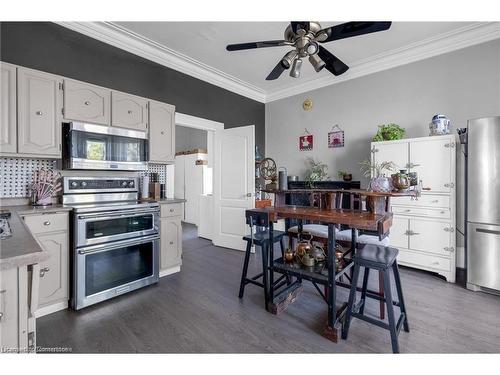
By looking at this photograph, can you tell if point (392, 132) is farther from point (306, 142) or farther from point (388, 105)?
point (306, 142)

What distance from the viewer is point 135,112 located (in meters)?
2.84

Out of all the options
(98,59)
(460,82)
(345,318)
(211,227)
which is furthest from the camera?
(211,227)

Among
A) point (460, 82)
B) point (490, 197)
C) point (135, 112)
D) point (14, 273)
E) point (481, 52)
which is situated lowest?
point (14, 273)

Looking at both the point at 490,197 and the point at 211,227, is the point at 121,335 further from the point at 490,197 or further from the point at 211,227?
the point at 490,197

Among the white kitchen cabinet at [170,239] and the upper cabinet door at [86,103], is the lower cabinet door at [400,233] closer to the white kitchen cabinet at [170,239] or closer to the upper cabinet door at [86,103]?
the white kitchen cabinet at [170,239]

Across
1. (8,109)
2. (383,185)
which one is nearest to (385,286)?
(383,185)

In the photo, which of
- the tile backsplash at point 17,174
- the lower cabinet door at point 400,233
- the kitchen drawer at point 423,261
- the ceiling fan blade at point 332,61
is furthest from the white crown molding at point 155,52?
the kitchen drawer at point 423,261

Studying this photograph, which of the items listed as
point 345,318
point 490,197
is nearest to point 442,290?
point 490,197

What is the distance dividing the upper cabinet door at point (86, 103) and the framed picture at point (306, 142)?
10.7 feet

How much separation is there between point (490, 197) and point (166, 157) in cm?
371

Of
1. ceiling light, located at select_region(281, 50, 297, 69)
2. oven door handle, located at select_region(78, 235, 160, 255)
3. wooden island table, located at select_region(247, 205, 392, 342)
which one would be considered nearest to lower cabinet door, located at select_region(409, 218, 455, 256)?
wooden island table, located at select_region(247, 205, 392, 342)

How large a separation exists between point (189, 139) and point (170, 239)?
5.44m

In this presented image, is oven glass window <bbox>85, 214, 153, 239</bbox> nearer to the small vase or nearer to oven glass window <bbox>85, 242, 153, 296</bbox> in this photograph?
oven glass window <bbox>85, 242, 153, 296</bbox>

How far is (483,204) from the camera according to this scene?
8.50 feet
